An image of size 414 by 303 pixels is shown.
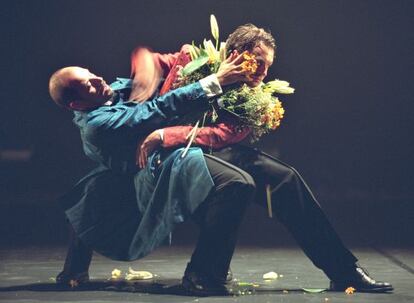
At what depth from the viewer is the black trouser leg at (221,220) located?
433cm

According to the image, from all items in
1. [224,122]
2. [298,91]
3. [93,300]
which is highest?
[298,91]

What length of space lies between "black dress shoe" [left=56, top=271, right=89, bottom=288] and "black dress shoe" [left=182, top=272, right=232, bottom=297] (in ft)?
1.83

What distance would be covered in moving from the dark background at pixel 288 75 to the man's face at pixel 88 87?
13.9ft

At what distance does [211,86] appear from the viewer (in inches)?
174

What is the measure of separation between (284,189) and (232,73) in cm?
52

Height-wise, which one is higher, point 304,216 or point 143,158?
point 143,158

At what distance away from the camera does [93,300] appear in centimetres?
425

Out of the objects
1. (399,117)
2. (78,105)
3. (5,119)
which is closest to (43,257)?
(78,105)

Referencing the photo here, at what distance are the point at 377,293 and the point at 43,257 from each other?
197 cm

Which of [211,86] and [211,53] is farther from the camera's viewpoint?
[211,53]

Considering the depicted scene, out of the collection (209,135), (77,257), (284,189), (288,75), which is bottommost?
(77,257)

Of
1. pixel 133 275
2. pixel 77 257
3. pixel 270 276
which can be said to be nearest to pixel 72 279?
pixel 77 257

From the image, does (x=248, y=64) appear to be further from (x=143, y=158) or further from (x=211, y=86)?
(x=143, y=158)

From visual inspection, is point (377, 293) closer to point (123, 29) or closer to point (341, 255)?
point (341, 255)
